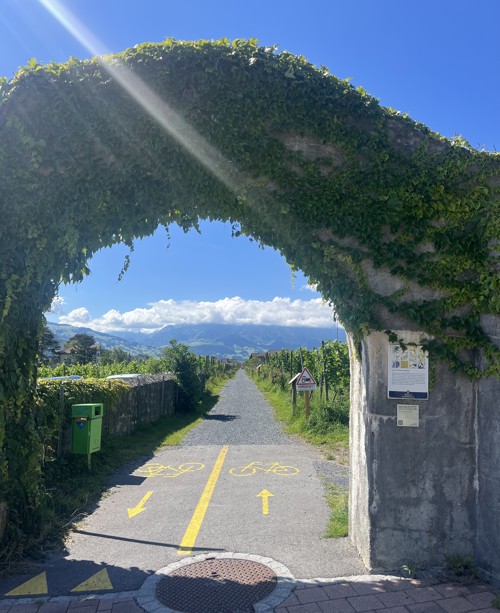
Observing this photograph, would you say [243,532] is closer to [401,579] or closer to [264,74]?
[401,579]

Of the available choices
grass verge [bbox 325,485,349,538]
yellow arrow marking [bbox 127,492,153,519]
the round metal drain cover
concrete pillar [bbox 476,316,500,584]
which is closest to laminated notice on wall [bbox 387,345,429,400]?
concrete pillar [bbox 476,316,500,584]

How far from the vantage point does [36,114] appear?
196 inches

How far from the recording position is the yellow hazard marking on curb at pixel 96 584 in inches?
176

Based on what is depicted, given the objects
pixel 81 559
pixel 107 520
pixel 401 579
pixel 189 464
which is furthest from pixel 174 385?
pixel 401 579

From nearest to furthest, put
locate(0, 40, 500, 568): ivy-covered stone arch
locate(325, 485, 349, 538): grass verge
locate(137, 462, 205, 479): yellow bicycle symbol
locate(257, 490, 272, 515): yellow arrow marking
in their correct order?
locate(0, 40, 500, 568): ivy-covered stone arch
locate(325, 485, 349, 538): grass verge
locate(257, 490, 272, 515): yellow arrow marking
locate(137, 462, 205, 479): yellow bicycle symbol

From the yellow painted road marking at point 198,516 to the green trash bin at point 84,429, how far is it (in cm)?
226

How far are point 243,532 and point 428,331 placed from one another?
3.34m

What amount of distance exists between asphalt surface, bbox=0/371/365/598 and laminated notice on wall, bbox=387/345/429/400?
1.82 m

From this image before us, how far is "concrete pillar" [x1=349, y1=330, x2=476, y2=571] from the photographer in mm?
4621

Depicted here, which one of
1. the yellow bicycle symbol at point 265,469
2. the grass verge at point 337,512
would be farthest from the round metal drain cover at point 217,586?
the yellow bicycle symbol at point 265,469

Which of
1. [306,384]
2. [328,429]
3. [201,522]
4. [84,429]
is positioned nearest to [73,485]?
[84,429]

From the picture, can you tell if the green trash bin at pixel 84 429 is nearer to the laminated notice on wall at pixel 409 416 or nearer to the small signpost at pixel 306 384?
the laminated notice on wall at pixel 409 416

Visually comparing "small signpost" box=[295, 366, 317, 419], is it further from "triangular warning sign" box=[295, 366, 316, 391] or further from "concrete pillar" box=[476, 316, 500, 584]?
"concrete pillar" box=[476, 316, 500, 584]

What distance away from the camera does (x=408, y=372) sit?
4.72 metres
